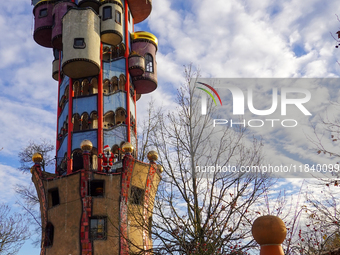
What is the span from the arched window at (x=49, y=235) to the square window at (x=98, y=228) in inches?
67.6

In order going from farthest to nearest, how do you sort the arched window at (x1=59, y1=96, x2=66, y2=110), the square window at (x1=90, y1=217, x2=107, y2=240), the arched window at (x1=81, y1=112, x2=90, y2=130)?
the arched window at (x1=59, y1=96, x2=66, y2=110), the arched window at (x1=81, y1=112, x2=90, y2=130), the square window at (x1=90, y1=217, x2=107, y2=240)

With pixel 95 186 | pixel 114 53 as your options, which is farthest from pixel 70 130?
pixel 114 53

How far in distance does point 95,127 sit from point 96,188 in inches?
129

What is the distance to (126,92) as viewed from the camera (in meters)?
15.8

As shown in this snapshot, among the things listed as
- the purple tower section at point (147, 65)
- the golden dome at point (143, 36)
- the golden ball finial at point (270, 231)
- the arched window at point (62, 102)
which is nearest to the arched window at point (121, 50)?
the purple tower section at point (147, 65)

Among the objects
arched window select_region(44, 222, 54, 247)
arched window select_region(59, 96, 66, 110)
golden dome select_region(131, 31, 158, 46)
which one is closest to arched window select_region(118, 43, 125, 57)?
golden dome select_region(131, 31, 158, 46)

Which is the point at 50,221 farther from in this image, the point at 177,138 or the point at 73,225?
the point at 177,138

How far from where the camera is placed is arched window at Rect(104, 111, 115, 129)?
50.3 ft

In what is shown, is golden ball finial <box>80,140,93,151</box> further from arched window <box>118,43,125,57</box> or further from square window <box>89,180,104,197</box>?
arched window <box>118,43,125,57</box>

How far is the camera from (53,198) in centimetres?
1426

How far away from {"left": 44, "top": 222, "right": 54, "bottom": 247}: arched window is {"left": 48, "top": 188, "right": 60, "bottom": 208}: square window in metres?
0.67

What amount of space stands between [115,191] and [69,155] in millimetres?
2511

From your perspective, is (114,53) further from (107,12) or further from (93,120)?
(93,120)

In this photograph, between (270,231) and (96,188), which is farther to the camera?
(96,188)
